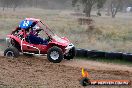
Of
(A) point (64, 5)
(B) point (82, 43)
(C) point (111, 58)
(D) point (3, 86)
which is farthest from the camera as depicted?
(A) point (64, 5)

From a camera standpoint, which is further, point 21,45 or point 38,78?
point 21,45

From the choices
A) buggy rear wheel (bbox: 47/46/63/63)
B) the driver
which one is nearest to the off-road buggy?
buggy rear wheel (bbox: 47/46/63/63)

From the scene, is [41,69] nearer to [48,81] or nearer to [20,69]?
[20,69]

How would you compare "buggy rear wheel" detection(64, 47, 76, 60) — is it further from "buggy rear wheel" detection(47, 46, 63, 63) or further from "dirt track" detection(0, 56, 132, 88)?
"buggy rear wheel" detection(47, 46, 63, 63)

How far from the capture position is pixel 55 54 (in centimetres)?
1428

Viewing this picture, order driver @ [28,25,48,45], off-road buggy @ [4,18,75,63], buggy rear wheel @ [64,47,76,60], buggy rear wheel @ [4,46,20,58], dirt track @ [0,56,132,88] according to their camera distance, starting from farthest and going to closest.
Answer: buggy rear wheel @ [64,47,76,60], driver @ [28,25,48,45], buggy rear wheel @ [4,46,20,58], off-road buggy @ [4,18,75,63], dirt track @ [0,56,132,88]

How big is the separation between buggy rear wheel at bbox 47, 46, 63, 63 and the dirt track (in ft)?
0.85

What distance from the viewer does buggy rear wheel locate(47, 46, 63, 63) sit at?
14.2 metres

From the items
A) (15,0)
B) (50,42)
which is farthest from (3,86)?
(15,0)

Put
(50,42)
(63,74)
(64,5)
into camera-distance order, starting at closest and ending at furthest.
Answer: (63,74) → (50,42) → (64,5)

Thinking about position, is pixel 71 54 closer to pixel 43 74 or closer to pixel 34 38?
pixel 34 38

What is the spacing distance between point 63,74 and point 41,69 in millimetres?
970

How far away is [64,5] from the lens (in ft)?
340

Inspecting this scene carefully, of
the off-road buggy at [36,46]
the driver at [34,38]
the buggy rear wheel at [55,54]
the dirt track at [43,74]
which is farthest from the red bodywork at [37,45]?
the dirt track at [43,74]
